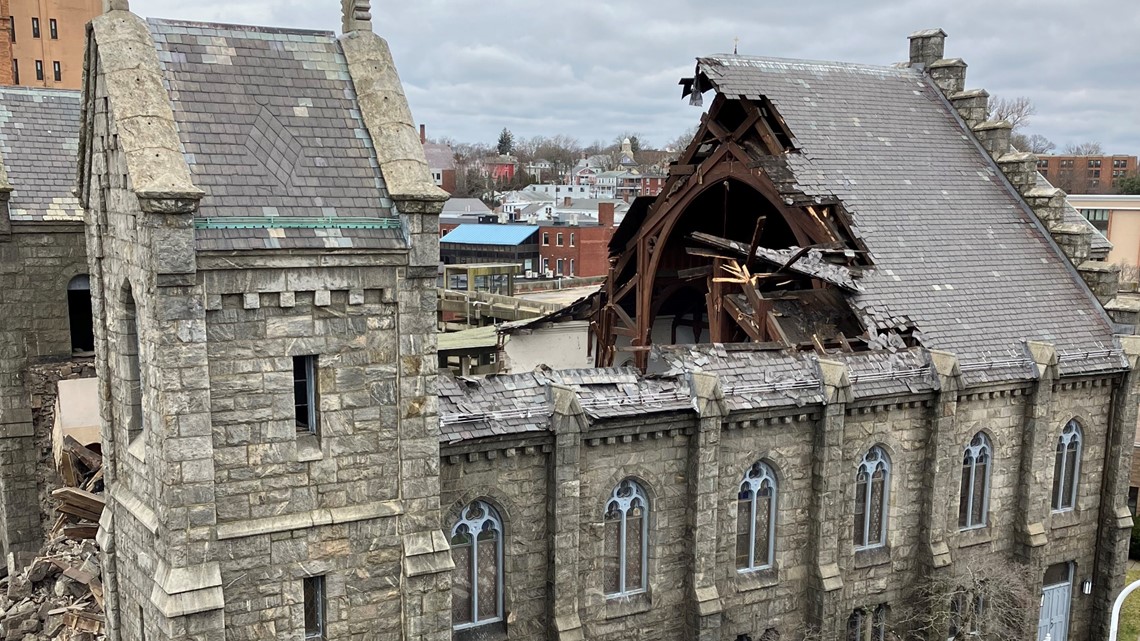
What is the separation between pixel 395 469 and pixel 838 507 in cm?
947

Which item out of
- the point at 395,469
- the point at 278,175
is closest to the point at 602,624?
the point at 395,469

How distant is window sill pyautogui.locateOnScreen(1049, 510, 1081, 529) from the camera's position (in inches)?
885

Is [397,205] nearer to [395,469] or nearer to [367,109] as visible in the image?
[367,109]

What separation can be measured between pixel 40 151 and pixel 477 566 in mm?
16373

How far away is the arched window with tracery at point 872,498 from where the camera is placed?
19750mm

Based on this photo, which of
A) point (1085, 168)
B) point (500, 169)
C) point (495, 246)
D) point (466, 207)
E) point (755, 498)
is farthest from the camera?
point (500, 169)

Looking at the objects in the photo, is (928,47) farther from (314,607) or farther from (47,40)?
(47,40)

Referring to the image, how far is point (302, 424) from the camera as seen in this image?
1327 centimetres

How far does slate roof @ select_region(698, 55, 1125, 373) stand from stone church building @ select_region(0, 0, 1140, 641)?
99 mm

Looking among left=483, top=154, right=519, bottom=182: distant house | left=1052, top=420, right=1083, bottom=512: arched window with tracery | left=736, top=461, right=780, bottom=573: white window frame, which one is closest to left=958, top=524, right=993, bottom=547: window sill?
left=1052, top=420, right=1083, bottom=512: arched window with tracery

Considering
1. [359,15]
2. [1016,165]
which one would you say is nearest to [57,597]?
[359,15]

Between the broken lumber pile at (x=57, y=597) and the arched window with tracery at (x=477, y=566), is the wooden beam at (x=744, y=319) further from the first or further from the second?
the broken lumber pile at (x=57, y=597)

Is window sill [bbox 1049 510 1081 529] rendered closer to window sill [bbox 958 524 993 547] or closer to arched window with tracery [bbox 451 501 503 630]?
window sill [bbox 958 524 993 547]

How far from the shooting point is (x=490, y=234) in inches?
3457
